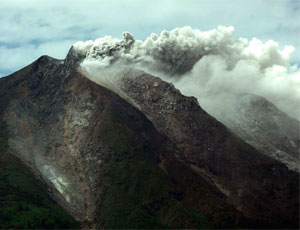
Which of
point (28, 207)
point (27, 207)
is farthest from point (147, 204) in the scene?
point (27, 207)

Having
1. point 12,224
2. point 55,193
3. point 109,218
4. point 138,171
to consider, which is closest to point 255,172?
point 138,171

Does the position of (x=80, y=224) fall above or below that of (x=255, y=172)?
below

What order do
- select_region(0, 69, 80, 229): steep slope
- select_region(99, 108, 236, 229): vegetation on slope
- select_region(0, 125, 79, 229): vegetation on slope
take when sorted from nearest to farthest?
select_region(0, 125, 79, 229): vegetation on slope, select_region(0, 69, 80, 229): steep slope, select_region(99, 108, 236, 229): vegetation on slope

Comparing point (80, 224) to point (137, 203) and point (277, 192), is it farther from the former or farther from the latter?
point (277, 192)

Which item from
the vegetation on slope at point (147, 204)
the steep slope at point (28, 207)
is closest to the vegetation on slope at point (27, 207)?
the steep slope at point (28, 207)

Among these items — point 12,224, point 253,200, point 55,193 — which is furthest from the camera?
point 55,193

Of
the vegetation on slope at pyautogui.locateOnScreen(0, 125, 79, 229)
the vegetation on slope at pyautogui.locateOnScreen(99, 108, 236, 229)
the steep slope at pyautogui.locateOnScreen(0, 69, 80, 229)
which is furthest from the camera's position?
the vegetation on slope at pyautogui.locateOnScreen(99, 108, 236, 229)

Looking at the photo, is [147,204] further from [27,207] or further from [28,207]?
[27,207]

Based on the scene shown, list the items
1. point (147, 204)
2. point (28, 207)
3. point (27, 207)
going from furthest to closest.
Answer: point (147, 204) → point (27, 207) → point (28, 207)

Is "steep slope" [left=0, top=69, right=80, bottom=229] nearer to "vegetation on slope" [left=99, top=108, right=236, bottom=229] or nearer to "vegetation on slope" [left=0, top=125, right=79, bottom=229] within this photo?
"vegetation on slope" [left=0, top=125, right=79, bottom=229]

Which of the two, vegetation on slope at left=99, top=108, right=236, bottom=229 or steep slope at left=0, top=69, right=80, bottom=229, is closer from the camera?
steep slope at left=0, top=69, right=80, bottom=229

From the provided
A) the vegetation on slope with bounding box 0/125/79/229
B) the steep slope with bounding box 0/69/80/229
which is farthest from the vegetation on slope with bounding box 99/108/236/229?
the vegetation on slope with bounding box 0/125/79/229
